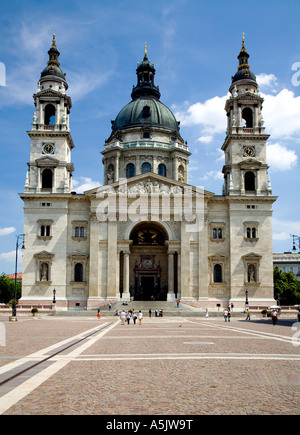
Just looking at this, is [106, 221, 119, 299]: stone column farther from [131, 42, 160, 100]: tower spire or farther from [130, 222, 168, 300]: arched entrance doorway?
[131, 42, 160, 100]: tower spire

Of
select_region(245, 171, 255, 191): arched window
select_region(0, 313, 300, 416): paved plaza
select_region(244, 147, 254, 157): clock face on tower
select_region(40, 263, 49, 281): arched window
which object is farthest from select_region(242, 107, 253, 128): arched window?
select_region(0, 313, 300, 416): paved plaza

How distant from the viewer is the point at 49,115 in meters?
67.7

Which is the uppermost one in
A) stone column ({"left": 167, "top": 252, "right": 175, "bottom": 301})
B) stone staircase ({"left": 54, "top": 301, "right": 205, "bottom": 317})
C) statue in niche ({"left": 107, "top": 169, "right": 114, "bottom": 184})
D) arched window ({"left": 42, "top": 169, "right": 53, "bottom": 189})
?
statue in niche ({"left": 107, "top": 169, "right": 114, "bottom": 184})

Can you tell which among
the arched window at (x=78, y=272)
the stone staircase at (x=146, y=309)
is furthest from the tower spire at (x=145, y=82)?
the stone staircase at (x=146, y=309)

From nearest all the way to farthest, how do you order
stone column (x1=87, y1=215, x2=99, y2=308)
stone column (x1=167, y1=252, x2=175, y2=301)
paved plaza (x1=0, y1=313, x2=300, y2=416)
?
paved plaza (x1=0, y1=313, x2=300, y2=416)
stone column (x1=87, y1=215, x2=99, y2=308)
stone column (x1=167, y1=252, x2=175, y2=301)

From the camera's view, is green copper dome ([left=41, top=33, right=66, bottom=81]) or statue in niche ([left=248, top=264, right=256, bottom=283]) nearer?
statue in niche ([left=248, top=264, right=256, bottom=283])

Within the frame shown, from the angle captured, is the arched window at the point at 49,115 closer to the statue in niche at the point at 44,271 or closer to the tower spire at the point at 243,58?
the statue in niche at the point at 44,271

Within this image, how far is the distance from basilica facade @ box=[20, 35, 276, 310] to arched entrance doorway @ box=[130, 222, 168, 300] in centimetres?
199

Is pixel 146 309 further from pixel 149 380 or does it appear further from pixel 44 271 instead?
pixel 149 380

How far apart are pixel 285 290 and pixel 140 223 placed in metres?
41.2

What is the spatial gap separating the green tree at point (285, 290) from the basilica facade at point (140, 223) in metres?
30.8

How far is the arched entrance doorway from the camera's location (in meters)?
69.1
